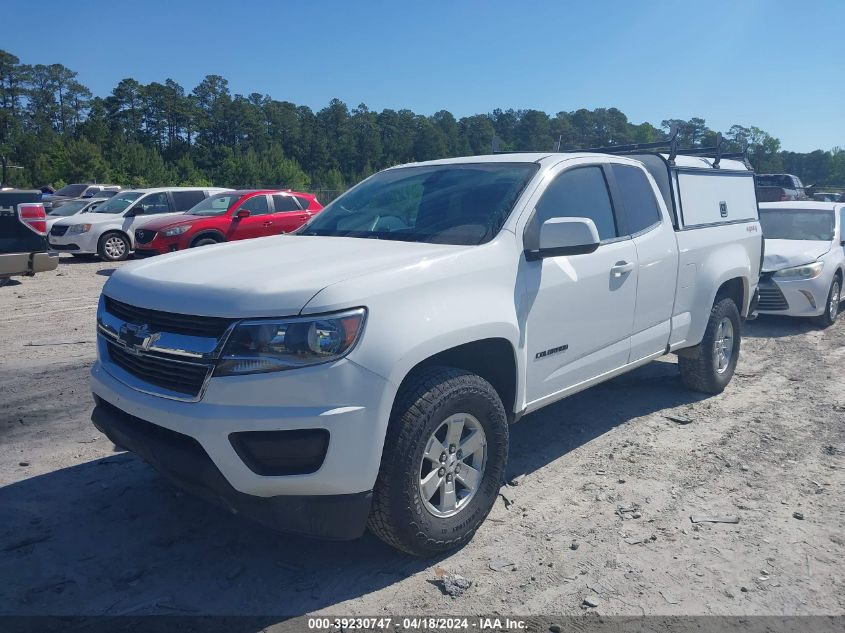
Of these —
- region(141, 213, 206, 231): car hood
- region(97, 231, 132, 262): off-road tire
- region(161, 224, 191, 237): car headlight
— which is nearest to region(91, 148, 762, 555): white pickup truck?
region(161, 224, 191, 237): car headlight

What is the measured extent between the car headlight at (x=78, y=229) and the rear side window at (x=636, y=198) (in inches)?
565

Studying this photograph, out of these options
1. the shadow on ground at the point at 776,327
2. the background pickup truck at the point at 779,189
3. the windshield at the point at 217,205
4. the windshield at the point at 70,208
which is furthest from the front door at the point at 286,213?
the background pickup truck at the point at 779,189

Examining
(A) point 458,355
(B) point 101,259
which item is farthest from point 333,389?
(B) point 101,259

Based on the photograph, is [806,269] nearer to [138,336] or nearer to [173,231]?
[138,336]

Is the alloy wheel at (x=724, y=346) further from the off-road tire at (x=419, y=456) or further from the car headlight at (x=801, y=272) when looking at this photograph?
the car headlight at (x=801, y=272)

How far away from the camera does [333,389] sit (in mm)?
2803

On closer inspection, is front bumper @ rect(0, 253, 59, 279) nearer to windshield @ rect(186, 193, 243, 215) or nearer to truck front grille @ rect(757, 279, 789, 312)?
windshield @ rect(186, 193, 243, 215)

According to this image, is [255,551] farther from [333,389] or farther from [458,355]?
[458,355]

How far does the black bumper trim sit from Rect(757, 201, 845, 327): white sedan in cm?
773

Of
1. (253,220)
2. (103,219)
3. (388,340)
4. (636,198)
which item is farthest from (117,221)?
(388,340)

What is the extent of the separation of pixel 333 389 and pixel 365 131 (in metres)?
75.5

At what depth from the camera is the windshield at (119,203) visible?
57.1 feet

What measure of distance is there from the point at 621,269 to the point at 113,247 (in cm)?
1473

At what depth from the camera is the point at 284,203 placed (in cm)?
1599
